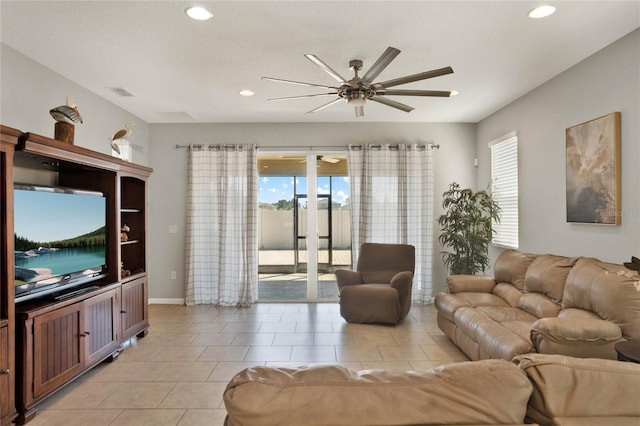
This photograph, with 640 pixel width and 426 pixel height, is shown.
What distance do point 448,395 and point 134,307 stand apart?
12.9 ft

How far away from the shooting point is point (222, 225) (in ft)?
18.6

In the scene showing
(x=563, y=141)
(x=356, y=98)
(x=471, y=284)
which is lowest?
(x=471, y=284)

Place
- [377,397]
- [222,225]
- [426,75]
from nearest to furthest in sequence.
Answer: [377,397]
[426,75]
[222,225]

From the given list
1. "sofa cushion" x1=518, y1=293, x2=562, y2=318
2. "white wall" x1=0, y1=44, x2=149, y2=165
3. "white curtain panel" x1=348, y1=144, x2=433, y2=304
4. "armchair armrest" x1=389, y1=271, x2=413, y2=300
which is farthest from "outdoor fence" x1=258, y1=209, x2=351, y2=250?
"sofa cushion" x1=518, y1=293, x2=562, y2=318

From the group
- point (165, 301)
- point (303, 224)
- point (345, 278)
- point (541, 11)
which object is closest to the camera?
point (541, 11)

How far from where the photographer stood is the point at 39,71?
136 inches

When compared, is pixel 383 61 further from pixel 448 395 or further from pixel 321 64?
pixel 448 395

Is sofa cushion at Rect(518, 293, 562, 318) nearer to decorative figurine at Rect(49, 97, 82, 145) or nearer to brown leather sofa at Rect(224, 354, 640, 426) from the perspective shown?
brown leather sofa at Rect(224, 354, 640, 426)

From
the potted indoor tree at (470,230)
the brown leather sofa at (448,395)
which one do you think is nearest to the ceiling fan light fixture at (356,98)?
the brown leather sofa at (448,395)

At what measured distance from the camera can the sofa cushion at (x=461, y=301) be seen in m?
3.74

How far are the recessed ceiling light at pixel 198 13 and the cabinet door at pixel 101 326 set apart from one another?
2438 millimetres

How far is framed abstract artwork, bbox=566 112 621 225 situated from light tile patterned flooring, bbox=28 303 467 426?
69.9 inches

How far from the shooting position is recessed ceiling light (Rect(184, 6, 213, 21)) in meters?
2.52

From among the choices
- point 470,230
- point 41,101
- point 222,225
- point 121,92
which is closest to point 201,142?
point 222,225
